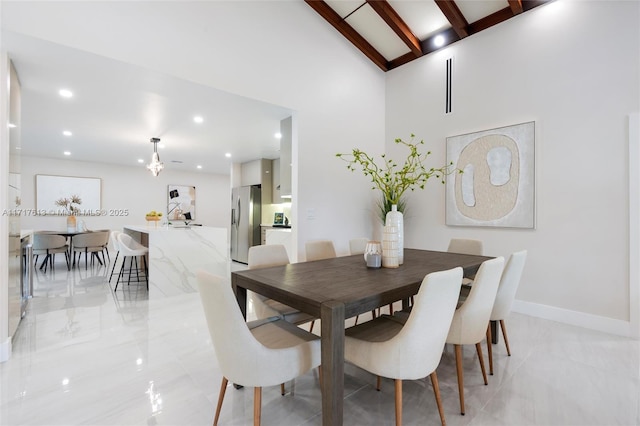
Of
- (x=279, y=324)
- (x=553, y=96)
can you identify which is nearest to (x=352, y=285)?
(x=279, y=324)

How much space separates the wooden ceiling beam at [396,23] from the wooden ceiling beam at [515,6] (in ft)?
3.78

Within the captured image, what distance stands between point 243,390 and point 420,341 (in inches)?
48.3

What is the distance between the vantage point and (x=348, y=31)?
13.8 ft

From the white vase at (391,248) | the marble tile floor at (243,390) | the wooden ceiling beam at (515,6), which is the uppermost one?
the wooden ceiling beam at (515,6)

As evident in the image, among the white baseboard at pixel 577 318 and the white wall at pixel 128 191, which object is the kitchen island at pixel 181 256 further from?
the white wall at pixel 128 191

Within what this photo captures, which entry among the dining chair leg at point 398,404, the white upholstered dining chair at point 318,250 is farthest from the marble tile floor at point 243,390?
the white upholstered dining chair at point 318,250

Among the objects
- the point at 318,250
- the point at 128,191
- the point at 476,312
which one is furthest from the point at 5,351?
the point at 128,191

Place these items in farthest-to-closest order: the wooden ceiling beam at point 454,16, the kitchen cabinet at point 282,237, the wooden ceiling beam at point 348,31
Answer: the kitchen cabinet at point 282,237
the wooden ceiling beam at point 348,31
the wooden ceiling beam at point 454,16

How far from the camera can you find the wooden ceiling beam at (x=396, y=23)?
3.63 m

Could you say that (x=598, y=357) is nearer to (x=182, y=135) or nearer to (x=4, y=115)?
(x=4, y=115)

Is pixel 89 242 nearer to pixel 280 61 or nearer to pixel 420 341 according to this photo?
pixel 280 61

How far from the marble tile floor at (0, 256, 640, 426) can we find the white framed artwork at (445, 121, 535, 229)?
1305 millimetres

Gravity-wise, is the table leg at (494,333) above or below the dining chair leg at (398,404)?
below

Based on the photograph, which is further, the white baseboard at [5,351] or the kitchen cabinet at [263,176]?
the kitchen cabinet at [263,176]
